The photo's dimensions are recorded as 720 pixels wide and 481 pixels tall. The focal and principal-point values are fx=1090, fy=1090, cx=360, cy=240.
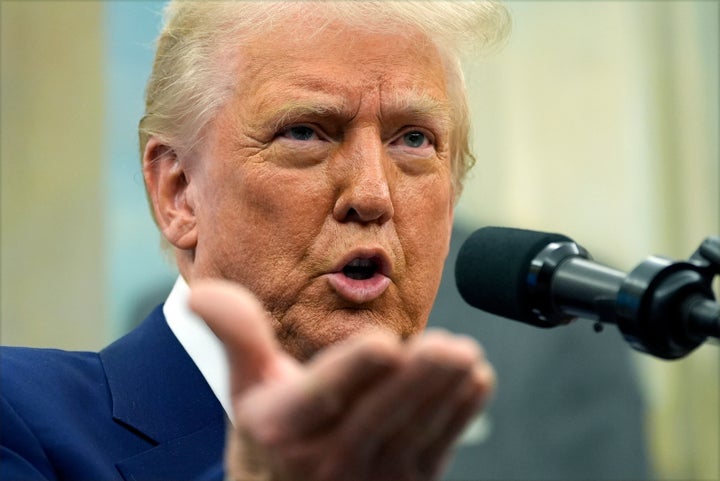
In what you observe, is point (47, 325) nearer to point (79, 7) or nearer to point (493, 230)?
point (79, 7)

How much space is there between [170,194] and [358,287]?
1.84 feet

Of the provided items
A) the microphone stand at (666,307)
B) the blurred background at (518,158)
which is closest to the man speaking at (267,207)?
the microphone stand at (666,307)

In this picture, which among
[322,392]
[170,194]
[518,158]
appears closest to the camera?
[322,392]

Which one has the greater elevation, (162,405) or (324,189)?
(324,189)

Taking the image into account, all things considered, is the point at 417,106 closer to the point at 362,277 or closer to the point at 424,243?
the point at 424,243

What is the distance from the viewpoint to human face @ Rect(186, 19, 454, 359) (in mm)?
2330

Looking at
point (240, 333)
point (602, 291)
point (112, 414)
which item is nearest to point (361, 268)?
point (112, 414)

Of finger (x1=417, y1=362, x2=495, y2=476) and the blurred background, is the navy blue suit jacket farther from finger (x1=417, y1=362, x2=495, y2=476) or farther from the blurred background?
the blurred background

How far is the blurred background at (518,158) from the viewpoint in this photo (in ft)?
14.1

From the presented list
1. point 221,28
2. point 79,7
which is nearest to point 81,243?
point 79,7

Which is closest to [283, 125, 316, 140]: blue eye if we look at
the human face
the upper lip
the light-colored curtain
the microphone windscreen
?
Answer: the human face

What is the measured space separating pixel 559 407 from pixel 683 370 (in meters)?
0.79

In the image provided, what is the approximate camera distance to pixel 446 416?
121 centimetres

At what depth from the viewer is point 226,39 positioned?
2.52m
